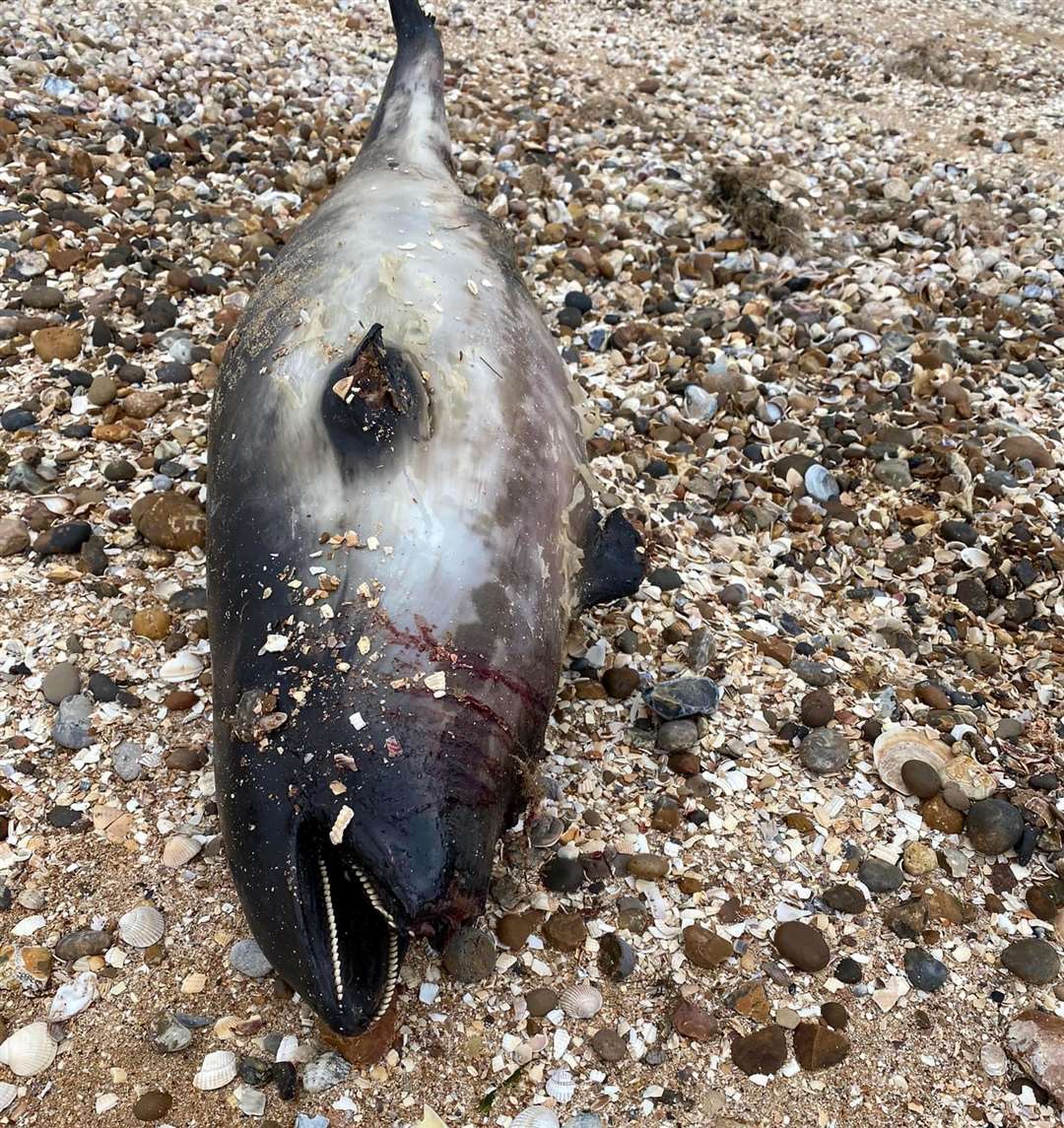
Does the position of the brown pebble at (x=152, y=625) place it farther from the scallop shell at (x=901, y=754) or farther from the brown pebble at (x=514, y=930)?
the scallop shell at (x=901, y=754)

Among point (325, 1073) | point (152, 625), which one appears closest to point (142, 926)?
point (325, 1073)

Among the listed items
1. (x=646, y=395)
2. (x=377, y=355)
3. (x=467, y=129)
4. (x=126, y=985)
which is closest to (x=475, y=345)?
(x=377, y=355)

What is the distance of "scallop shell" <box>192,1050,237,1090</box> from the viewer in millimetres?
2576

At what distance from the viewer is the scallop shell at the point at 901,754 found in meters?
3.41

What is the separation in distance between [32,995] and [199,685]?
1.15 m

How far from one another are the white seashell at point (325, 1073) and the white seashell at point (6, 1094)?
752mm

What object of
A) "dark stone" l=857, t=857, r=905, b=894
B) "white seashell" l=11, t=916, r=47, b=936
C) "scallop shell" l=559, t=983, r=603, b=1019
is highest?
"dark stone" l=857, t=857, r=905, b=894

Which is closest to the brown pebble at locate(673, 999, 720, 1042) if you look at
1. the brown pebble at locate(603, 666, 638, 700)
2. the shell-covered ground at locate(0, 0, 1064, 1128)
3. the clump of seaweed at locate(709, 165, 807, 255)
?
the shell-covered ground at locate(0, 0, 1064, 1128)

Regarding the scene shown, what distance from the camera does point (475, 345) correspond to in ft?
11.4

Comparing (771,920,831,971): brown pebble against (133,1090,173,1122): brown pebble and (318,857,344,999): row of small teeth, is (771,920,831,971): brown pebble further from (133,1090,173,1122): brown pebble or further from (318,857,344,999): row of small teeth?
(133,1090,173,1122): brown pebble

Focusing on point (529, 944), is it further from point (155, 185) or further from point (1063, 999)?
point (155, 185)

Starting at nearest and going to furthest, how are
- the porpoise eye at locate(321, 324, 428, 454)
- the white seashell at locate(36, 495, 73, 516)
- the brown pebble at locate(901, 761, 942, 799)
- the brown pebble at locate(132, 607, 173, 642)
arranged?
the porpoise eye at locate(321, 324, 428, 454) → the brown pebble at locate(901, 761, 942, 799) → the brown pebble at locate(132, 607, 173, 642) → the white seashell at locate(36, 495, 73, 516)

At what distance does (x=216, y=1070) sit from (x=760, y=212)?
19.7 feet

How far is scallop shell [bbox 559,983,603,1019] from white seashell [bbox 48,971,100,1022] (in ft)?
4.40
